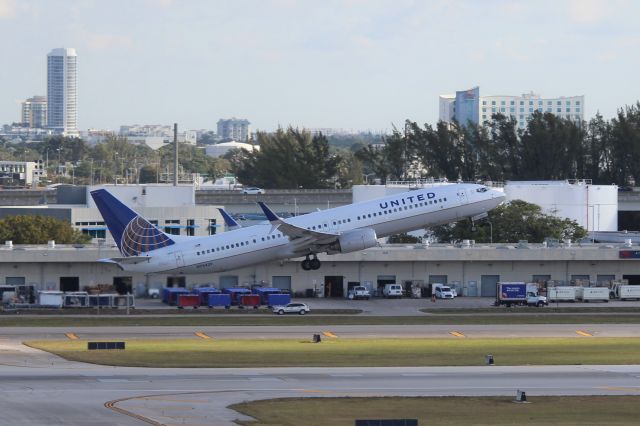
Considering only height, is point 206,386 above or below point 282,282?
Answer: below

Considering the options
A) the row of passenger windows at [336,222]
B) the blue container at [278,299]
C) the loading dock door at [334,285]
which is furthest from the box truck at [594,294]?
the blue container at [278,299]

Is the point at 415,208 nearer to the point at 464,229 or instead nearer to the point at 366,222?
the point at 366,222

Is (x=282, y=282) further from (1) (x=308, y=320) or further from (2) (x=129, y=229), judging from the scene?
(2) (x=129, y=229)

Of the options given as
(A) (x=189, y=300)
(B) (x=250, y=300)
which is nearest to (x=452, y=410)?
(B) (x=250, y=300)

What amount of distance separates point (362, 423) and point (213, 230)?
364ft

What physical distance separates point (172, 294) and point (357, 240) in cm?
2402

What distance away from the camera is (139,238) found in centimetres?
10881

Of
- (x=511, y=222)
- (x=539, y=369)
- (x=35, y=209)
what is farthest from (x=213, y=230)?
(x=539, y=369)

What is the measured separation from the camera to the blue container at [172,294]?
401 ft

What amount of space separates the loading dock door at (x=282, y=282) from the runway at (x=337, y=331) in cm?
3228

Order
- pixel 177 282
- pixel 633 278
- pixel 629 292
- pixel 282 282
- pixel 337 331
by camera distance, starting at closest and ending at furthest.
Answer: pixel 337 331 < pixel 177 282 < pixel 629 292 < pixel 282 282 < pixel 633 278

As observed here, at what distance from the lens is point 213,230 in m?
162

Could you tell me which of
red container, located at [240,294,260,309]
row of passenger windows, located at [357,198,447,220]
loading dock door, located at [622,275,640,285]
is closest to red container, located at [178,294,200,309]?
red container, located at [240,294,260,309]

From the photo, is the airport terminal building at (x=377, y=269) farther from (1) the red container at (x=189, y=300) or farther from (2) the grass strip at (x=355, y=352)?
(2) the grass strip at (x=355, y=352)
